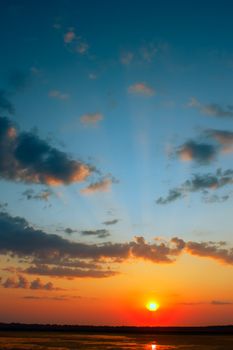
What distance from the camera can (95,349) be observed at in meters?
60.9

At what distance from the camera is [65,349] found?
59.6 meters

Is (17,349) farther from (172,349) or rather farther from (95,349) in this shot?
(172,349)

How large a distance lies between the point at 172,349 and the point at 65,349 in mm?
15487

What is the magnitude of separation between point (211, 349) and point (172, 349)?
5.80 m

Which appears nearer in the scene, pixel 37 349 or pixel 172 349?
pixel 37 349

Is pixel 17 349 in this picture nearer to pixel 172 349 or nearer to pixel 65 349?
pixel 65 349

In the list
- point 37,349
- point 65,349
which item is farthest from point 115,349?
point 37,349

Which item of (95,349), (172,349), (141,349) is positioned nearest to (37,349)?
(95,349)

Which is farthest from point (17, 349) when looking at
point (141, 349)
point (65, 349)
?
point (141, 349)

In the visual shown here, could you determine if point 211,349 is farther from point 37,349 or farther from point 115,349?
point 37,349

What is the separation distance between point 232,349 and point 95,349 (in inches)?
791

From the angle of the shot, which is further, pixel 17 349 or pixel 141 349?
pixel 141 349

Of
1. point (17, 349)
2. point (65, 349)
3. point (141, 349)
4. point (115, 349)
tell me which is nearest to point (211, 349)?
point (141, 349)

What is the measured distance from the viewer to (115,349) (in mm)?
61656
